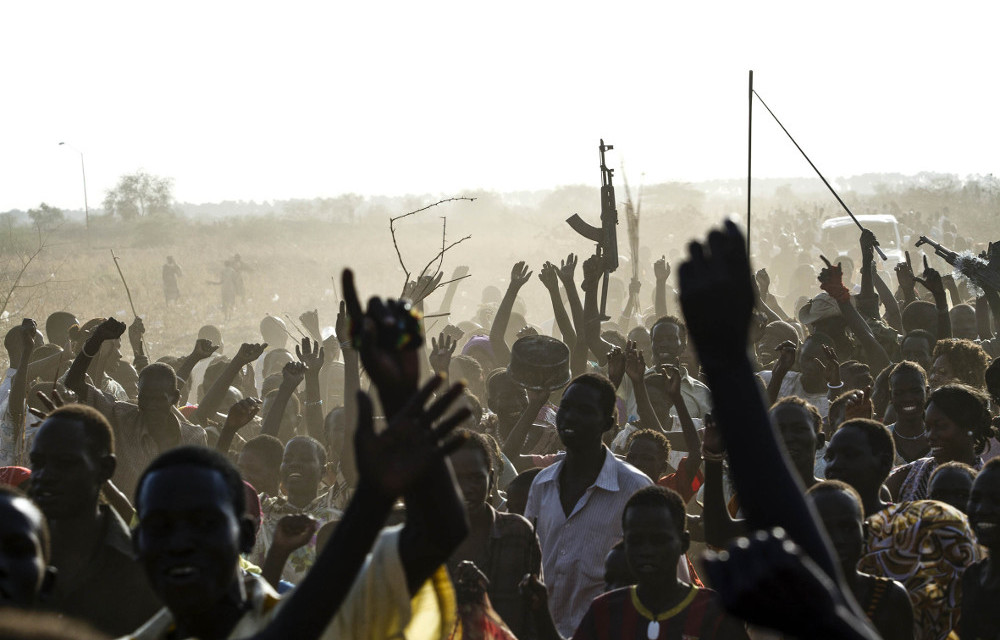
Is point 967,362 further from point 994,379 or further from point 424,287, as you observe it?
point 424,287

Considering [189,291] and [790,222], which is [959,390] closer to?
[189,291]

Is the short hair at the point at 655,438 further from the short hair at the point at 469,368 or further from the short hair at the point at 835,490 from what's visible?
the short hair at the point at 469,368

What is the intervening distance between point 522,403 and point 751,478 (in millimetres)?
5238

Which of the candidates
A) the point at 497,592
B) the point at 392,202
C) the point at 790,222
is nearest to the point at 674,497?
the point at 497,592

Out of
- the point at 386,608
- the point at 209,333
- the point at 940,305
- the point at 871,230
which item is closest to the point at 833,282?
the point at 940,305

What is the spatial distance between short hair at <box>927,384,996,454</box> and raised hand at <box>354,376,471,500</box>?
12.3ft

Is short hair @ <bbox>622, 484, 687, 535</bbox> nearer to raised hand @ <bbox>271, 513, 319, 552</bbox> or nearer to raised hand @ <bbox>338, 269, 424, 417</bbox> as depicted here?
raised hand @ <bbox>271, 513, 319, 552</bbox>

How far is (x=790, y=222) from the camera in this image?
41.4 metres

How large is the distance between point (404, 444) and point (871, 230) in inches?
1004

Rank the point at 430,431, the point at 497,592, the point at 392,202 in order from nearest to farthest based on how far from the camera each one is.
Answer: the point at 430,431 → the point at 497,592 → the point at 392,202

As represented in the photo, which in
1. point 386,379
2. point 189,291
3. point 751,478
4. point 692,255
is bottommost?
point 189,291

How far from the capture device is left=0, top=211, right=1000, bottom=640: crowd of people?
1799mm

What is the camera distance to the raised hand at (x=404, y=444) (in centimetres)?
196

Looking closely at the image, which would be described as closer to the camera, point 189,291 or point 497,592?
point 497,592
